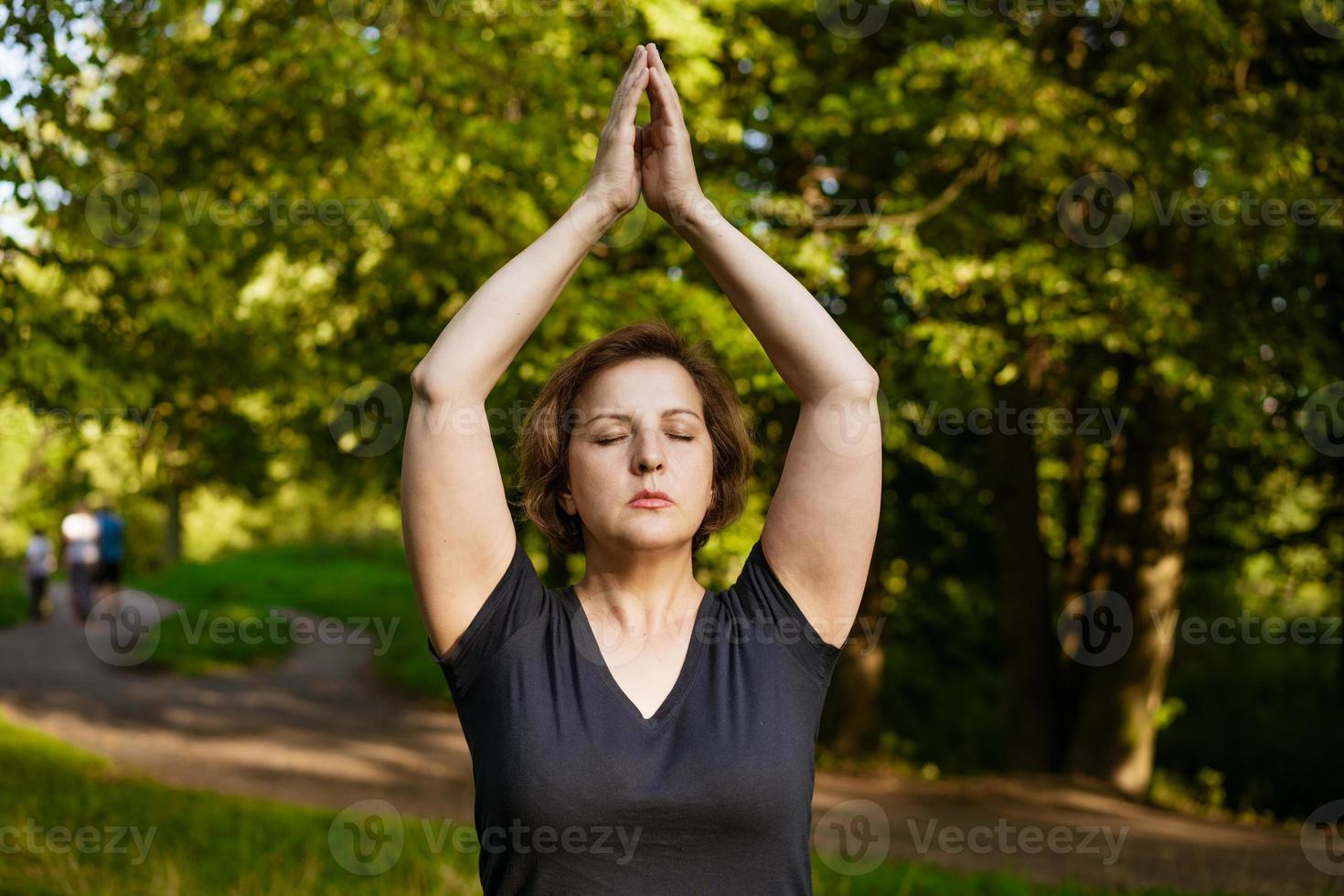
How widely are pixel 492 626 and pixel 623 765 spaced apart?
1.01 feet

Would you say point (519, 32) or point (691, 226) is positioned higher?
point (519, 32)

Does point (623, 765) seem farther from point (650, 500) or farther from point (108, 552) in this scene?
point (108, 552)

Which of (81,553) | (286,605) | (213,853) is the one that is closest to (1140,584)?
(213,853)

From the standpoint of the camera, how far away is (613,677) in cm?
205

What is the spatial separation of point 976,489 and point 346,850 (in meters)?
8.61

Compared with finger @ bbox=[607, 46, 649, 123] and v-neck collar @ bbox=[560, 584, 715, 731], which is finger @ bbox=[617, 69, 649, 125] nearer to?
finger @ bbox=[607, 46, 649, 123]

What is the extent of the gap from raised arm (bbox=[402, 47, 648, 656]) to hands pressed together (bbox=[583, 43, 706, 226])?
2 centimetres

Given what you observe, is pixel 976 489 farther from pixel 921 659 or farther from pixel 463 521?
pixel 463 521

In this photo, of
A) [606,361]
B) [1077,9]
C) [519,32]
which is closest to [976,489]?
[1077,9]

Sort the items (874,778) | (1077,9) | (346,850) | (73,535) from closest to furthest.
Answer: (346,850) → (1077,9) → (874,778) → (73,535)

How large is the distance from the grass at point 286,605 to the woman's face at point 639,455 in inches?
607

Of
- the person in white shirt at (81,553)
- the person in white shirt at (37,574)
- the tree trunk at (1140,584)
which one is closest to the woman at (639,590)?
the tree trunk at (1140,584)

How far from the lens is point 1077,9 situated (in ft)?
32.7

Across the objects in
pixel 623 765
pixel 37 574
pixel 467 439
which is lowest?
pixel 37 574
